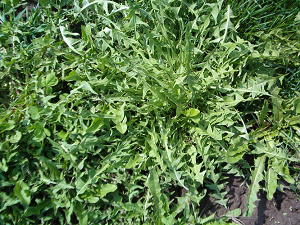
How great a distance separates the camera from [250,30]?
1911 mm

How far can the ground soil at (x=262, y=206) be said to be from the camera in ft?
5.94

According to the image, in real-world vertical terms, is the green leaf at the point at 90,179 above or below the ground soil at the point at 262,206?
above

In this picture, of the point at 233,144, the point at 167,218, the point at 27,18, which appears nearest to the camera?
the point at 167,218

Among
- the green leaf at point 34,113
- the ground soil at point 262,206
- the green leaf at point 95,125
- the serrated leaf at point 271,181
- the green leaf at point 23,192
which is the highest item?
the green leaf at point 34,113

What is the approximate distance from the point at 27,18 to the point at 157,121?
1.39 m

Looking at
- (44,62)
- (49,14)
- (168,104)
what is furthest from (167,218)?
(49,14)

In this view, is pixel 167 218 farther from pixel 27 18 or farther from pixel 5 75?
pixel 27 18

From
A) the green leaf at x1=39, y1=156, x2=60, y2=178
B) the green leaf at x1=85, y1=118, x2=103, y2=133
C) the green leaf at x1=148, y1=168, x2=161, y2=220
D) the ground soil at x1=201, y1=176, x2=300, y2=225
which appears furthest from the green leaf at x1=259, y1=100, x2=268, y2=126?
the green leaf at x1=39, y1=156, x2=60, y2=178

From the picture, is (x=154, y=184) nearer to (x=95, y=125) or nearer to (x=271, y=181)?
(x=95, y=125)

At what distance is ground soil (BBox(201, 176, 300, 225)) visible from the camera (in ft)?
5.94

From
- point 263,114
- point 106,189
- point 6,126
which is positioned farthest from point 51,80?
point 263,114

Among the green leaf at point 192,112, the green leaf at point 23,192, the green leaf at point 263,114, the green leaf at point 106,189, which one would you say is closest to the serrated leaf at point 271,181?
the green leaf at point 263,114

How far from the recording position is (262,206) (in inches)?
71.9

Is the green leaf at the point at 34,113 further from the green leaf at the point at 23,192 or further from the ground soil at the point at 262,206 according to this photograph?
the ground soil at the point at 262,206
